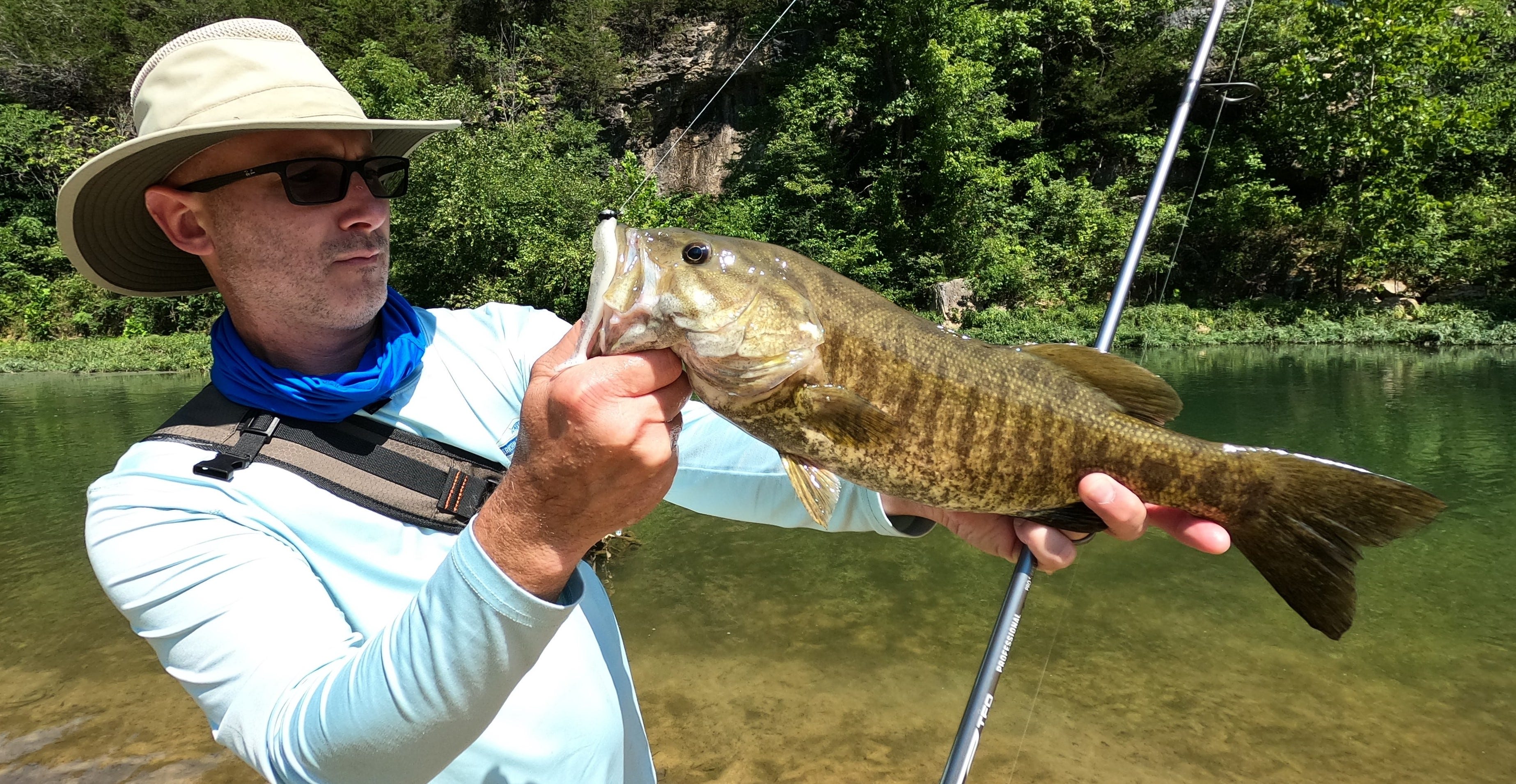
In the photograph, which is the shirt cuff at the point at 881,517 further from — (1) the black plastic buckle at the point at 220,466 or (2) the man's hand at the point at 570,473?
(1) the black plastic buckle at the point at 220,466

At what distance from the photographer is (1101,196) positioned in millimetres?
28031

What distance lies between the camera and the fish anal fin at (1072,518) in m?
2.12

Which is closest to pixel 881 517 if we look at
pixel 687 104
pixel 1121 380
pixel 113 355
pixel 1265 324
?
pixel 1121 380

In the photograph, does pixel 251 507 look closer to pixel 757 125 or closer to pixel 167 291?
pixel 167 291

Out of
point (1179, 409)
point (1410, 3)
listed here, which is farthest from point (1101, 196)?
point (1179, 409)

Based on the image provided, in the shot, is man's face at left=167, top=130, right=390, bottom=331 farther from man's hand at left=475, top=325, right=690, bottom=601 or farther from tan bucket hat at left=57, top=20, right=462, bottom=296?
man's hand at left=475, top=325, right=690, bottom=601

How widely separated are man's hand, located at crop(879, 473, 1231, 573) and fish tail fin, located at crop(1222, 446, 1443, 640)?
105 millimetres

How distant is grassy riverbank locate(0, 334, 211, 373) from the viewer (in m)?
25.0

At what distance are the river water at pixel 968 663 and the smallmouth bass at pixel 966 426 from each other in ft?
10.8

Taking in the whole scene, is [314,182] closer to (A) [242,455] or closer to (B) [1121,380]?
(A) [242,455]

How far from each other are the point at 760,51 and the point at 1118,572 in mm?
29476

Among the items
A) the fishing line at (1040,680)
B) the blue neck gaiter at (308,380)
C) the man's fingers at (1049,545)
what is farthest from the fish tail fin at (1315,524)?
the fishing line at (1040,680)

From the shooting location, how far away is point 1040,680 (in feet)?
18.8

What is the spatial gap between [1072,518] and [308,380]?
204cm
